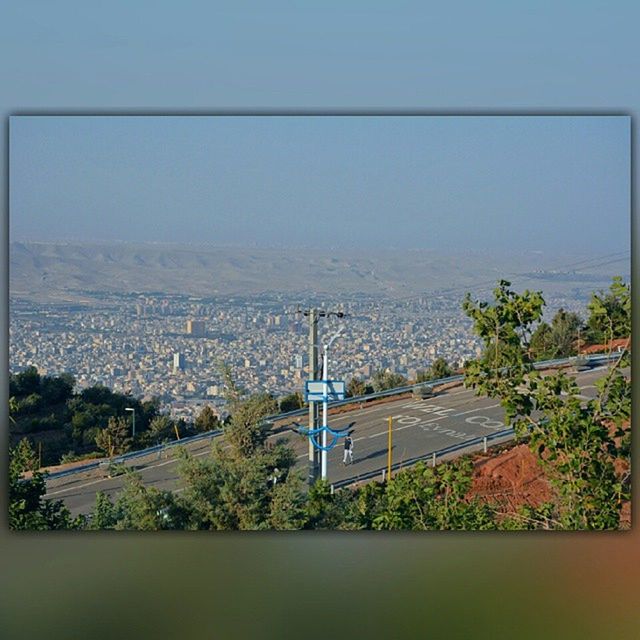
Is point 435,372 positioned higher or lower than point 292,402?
higher

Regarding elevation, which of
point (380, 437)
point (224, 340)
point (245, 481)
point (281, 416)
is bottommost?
point (245, 481)

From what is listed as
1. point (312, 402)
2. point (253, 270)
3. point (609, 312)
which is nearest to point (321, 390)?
point (312, 402)

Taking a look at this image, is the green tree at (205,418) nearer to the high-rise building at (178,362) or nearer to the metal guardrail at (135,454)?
the metal guardrail at (135,454)

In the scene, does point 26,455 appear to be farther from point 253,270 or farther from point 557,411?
point 557,411

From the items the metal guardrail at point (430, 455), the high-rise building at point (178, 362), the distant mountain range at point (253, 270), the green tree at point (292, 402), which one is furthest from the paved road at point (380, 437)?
the distant mountain range at point (253, 270)

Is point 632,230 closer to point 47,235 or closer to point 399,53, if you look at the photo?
point 399,53

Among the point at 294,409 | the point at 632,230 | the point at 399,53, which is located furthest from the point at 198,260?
the point at 632,230

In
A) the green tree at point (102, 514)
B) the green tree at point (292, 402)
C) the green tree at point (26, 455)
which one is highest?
the green tree at point (292, 402)
